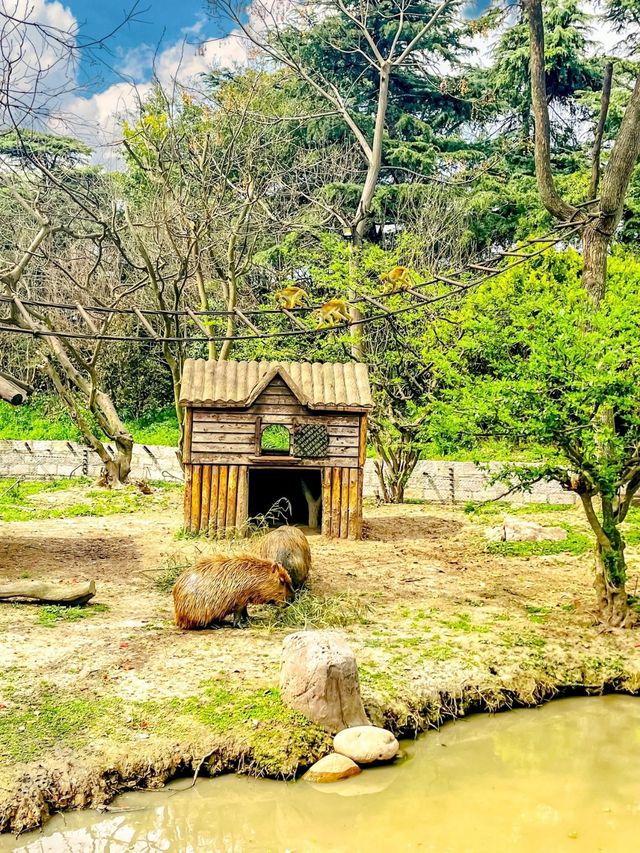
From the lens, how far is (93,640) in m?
6.99

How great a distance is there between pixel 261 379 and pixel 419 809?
8.06 m

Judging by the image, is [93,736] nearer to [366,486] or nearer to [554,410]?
[554,410]

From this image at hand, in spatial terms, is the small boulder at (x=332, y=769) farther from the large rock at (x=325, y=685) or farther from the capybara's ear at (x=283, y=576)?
the capybara's ear at (x=283, y=576)

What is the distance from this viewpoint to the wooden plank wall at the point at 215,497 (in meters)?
12.1

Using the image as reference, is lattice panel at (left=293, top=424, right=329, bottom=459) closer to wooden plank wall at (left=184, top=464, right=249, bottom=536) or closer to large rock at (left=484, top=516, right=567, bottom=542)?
wooden plank wall at (left=184, top=464, right=249, bottom=536)

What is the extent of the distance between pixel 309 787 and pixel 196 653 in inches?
76.7

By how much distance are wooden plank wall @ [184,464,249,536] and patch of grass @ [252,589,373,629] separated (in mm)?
4070

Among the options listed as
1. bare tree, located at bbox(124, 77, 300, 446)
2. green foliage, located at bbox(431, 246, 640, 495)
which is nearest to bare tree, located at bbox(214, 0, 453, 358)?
bare tree, located at bbox(124, 77, 300, 446)

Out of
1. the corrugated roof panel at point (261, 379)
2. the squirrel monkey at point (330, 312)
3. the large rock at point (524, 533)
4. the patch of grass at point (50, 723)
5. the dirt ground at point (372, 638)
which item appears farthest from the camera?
the large rock at point (524, 533)

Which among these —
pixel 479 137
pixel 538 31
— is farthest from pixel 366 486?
pixel 479 137

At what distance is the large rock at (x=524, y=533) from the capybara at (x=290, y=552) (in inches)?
183

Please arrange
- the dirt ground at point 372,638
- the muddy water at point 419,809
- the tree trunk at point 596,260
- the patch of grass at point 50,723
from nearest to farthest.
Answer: the muddy water at point 419,809, the patch of grass at point 50,723, the dirt ground at point 372,638, the tree trunk at point 596,260

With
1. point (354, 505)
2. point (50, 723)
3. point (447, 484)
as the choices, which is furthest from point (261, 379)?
point (50, 723)

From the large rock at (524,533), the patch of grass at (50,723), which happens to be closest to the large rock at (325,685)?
the patch of grass at (50,723)
